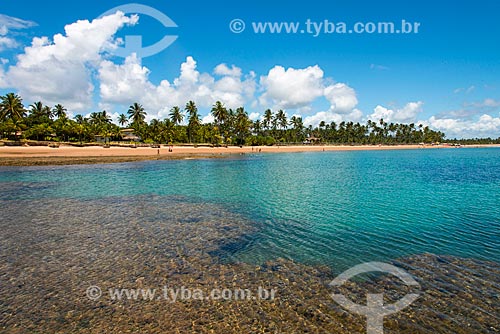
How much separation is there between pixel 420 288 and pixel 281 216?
8855 mm

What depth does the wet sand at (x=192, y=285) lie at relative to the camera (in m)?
6.44

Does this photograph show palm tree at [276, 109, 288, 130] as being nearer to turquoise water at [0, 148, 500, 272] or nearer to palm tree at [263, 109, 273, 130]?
palm tree at [263, 109, 273, 130]

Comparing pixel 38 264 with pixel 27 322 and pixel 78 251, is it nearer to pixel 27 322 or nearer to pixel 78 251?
pixel 78 251

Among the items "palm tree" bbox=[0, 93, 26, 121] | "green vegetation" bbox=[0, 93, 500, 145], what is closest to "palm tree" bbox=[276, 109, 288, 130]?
"green vegetation" bbox=[0, 93, 500, 145]
